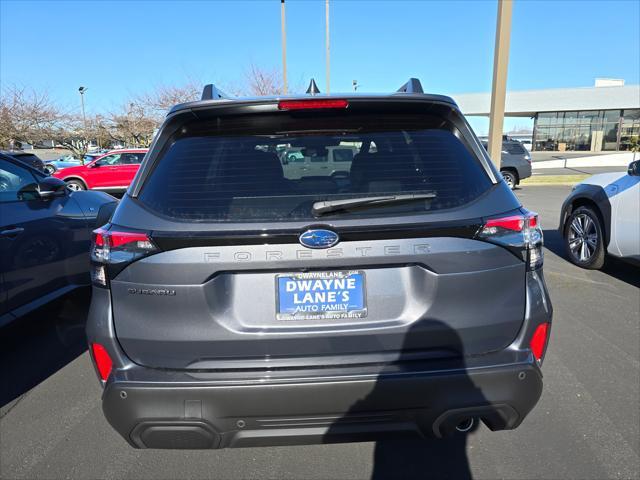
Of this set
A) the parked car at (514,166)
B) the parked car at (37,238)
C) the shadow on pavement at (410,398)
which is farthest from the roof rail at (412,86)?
the parked car at (514,166)

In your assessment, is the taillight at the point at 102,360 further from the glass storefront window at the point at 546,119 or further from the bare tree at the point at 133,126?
the glass storefront window at the point at 546,119

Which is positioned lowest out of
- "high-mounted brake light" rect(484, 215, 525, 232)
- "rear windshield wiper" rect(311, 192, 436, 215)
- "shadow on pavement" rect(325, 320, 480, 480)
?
"shadow on pavement" rect(325, 320, 480, 480)

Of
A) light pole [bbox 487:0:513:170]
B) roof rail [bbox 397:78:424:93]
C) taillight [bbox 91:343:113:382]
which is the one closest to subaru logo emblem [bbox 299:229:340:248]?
taillight [bbox 91:343:113:382]

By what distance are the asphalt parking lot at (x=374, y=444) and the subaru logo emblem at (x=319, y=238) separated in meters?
1.33

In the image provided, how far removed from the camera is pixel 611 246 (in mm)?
5492

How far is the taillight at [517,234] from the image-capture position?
6.26 feet

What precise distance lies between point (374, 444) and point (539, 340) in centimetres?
116

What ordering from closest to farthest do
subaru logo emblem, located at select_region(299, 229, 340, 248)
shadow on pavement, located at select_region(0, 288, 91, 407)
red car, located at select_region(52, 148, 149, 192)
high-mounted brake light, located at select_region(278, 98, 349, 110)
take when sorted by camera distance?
subaru logo emblem, located at select_region(299, 229, 340, 248) → high-mounted brake light, located at select_region(278, 98, 349, 110) → shadow on pavement, located at select_region(0, 288, 91, 407) → red car, located at select_region(52, 148, 149, 192)

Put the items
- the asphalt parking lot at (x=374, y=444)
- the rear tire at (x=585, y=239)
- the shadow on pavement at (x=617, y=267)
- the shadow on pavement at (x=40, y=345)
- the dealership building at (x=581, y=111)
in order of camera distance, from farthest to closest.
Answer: the dealership building at (x=581, y=111) < the rear tire at (x=585, y=239) < the shadow on pavement at (x=617, y=267) < the shadow on pavement at (x=40, y=345) < the asphalt parking lot at (x=374, y=444)

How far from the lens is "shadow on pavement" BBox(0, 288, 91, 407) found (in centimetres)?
348

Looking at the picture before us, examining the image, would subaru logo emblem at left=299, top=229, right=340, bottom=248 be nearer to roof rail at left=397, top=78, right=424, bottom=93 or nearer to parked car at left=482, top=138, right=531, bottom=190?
roof rail at left=397, top=78, right=424, bottom=93

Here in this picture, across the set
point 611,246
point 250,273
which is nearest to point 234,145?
point 250,273

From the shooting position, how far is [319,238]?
5.96ft

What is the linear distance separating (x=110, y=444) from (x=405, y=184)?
2240mm
